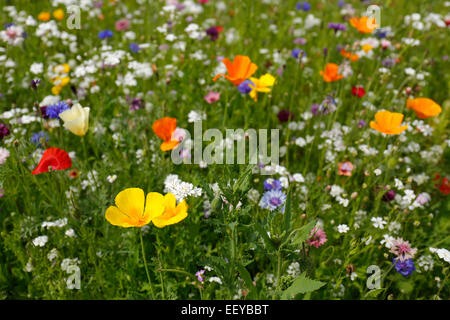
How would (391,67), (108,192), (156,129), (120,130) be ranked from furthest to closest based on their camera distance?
(391,67) → (120,130) → (108,192) → (156,129)

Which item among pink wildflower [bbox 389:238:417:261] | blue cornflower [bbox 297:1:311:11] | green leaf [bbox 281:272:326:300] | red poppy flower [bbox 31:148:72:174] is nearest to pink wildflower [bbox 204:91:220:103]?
red poppy flower [bbox 31:148:72:174]

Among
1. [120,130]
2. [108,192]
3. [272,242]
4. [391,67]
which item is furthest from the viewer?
[391,67]

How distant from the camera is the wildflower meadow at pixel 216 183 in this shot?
1368mm

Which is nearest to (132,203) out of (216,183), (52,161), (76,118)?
(52,161)

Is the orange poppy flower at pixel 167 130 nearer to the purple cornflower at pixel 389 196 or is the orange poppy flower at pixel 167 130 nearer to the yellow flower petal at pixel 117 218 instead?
the yellow flower petal at pixel 117 218

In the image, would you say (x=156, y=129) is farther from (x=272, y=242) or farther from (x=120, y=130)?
(x=272, y=242)

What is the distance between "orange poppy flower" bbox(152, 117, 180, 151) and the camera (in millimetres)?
1687

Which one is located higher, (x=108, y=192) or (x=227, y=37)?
(x=227, y=37)

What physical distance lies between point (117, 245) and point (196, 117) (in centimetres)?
87

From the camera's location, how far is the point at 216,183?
1.84 m

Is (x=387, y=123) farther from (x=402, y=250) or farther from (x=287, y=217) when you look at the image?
(x=287, y=217)

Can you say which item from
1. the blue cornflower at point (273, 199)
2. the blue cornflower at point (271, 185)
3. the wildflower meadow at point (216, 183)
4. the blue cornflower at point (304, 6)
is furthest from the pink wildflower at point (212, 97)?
the blue cornflower at point (304, 6)

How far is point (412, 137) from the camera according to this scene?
2305 mm

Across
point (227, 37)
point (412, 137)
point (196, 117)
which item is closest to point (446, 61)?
point (412, 137)
